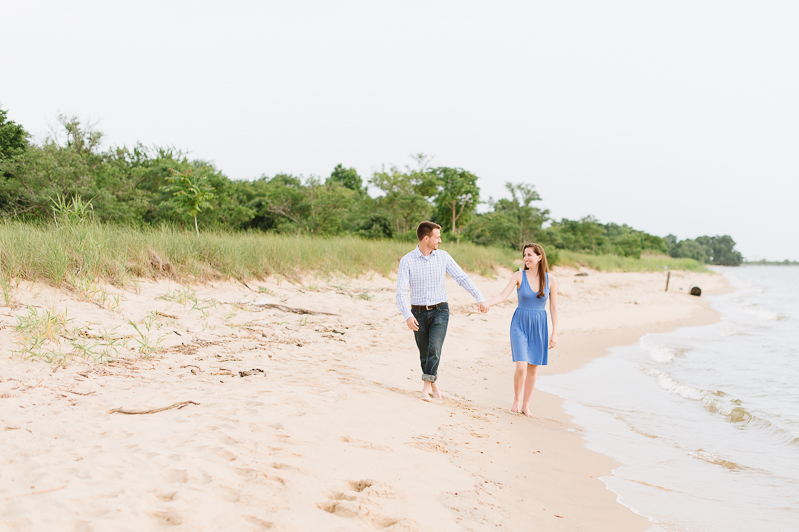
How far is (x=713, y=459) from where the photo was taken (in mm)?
4453

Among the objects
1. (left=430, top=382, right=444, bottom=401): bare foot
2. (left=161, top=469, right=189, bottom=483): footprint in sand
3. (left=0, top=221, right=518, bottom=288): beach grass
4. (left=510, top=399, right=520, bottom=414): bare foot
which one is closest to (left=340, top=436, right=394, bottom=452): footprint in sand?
(left=161, top=469, right=189, bottom=483): footprint in sand

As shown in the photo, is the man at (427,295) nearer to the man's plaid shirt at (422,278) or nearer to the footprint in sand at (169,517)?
the man's plaid shirt at (422,278)

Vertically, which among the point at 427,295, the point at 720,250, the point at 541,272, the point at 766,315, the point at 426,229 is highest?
the point at 720,250

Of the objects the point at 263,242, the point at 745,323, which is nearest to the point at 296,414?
the point at 263,242

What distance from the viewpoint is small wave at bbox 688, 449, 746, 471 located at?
4318mm

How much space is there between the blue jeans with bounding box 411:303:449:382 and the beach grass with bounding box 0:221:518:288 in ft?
15.9

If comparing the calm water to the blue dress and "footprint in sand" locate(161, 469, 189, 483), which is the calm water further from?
"footprint in sand" locate(161, 469, 189, 483)

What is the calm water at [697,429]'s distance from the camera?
3.38 m

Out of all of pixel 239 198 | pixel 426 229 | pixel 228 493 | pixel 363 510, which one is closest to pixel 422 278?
pixel 426 229

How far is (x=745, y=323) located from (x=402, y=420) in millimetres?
17682

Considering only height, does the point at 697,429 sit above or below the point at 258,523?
below

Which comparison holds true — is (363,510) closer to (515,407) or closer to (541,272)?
(515,407)

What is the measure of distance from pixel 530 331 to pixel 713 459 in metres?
2.01

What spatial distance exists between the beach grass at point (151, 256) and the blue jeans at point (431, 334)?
15.9 feet
